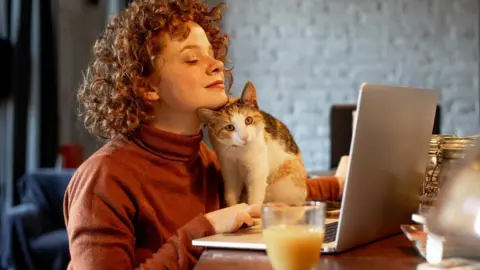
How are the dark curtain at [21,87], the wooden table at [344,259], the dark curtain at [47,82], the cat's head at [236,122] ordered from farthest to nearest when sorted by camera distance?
the dark curtain at [47,82]
the dark curtain at [21,87]
the cat's head at [236,122]
the wooden table at [344,259]

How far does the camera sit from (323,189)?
54.0 inches

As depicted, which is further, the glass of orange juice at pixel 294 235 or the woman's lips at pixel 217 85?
the woman's lips at pixel 217 85

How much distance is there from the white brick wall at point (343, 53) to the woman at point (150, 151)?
2.85m

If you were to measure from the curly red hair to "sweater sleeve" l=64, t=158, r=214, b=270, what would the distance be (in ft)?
0.50

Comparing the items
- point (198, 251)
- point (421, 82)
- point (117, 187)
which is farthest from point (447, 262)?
point (421, 82)

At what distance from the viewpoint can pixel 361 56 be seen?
13.4 feet

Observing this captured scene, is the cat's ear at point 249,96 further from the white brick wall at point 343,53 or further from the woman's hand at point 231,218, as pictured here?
the white brick wall at point 343,53

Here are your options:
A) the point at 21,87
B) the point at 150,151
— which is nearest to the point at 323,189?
the point at 150,151

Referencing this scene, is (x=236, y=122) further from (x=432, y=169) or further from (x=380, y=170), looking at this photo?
(x=432, y=169)

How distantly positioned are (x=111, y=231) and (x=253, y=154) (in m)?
0.30

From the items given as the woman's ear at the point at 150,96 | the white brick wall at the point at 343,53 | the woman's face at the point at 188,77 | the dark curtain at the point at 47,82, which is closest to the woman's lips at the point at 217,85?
the woman's face at the point at 188,77

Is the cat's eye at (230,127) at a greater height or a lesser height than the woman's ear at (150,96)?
lesser

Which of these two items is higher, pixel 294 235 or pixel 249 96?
pixel 249 96

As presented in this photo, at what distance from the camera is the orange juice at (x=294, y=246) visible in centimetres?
73
